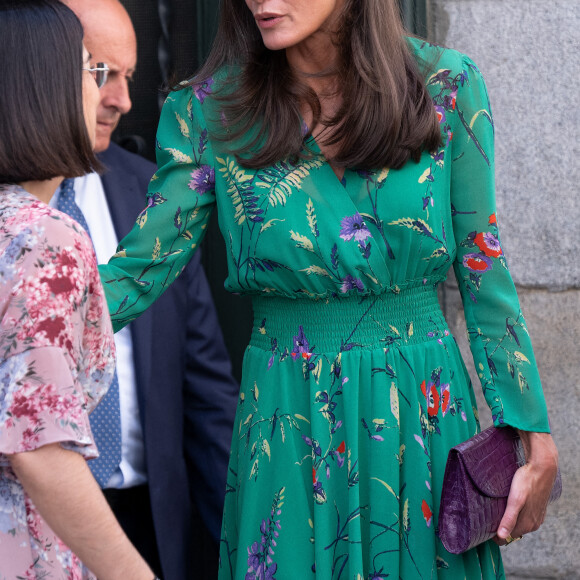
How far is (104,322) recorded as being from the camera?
1698 mm

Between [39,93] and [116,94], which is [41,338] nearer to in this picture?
[39,93]

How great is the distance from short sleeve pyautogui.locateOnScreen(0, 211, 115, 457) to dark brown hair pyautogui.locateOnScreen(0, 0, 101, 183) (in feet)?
0.39

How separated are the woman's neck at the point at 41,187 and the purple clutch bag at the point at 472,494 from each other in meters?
0.89

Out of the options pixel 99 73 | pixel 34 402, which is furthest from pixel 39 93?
pixel 99 73

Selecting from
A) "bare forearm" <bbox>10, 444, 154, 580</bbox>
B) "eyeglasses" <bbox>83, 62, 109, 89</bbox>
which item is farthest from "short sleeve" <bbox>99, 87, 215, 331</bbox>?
"bare forearm" <bbox>10, 444, 154, 580</bbox>

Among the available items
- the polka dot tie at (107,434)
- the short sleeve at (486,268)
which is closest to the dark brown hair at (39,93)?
the short sleeve at (486,268)

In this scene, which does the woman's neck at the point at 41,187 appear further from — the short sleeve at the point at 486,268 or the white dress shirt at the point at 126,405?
the white dress shirt at the point at 126,405

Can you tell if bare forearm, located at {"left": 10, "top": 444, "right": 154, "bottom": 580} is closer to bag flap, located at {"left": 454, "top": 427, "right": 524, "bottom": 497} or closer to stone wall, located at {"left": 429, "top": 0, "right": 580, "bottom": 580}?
bag flap, located at {"left": 454, "top": 427, "right": 524, "bottom": 497}

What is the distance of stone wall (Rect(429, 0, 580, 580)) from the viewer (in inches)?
124

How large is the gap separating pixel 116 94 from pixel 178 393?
1048 mm

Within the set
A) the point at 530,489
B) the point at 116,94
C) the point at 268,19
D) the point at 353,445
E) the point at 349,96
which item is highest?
the point at 268,19

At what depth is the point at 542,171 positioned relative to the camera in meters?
3.19

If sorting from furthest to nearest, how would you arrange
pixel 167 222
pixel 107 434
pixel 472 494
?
pixel 107 434 → pixel 167 222 → pixel 472 494

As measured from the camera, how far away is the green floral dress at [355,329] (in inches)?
81.9
